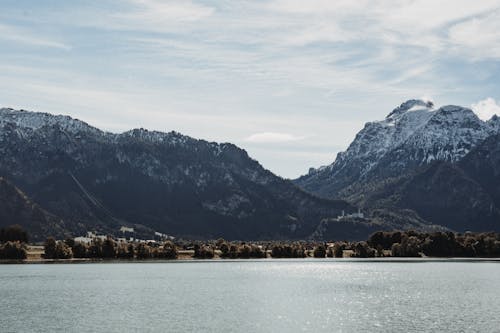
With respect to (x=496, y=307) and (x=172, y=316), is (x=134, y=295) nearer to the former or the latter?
(x=172, y=316)

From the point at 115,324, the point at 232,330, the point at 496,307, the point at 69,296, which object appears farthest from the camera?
the point at 69,296

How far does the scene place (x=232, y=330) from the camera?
12462 cm

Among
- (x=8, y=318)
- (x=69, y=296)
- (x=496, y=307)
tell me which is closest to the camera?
(x=8, y=318)

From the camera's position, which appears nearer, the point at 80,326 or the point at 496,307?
the point at 80,326

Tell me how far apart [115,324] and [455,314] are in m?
62.1

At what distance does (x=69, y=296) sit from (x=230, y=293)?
131 feet

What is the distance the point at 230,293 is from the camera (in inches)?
Result: 7623

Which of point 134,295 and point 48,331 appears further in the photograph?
point 134,295

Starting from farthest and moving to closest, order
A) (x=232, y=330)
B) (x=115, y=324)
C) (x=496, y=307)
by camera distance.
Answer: (x=496, y=307) < (x=115, y=324) < (x=232, y=330)

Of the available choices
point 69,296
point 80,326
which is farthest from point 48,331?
point 69,296

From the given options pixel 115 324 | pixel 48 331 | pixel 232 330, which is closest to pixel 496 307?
pixel 232 330

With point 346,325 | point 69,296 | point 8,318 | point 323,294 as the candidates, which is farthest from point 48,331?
point 323,294

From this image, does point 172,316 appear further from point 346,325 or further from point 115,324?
point 346,325

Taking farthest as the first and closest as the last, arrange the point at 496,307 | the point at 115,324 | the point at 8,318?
the point at 496,307, the point at 8,318, the point at 115,324
